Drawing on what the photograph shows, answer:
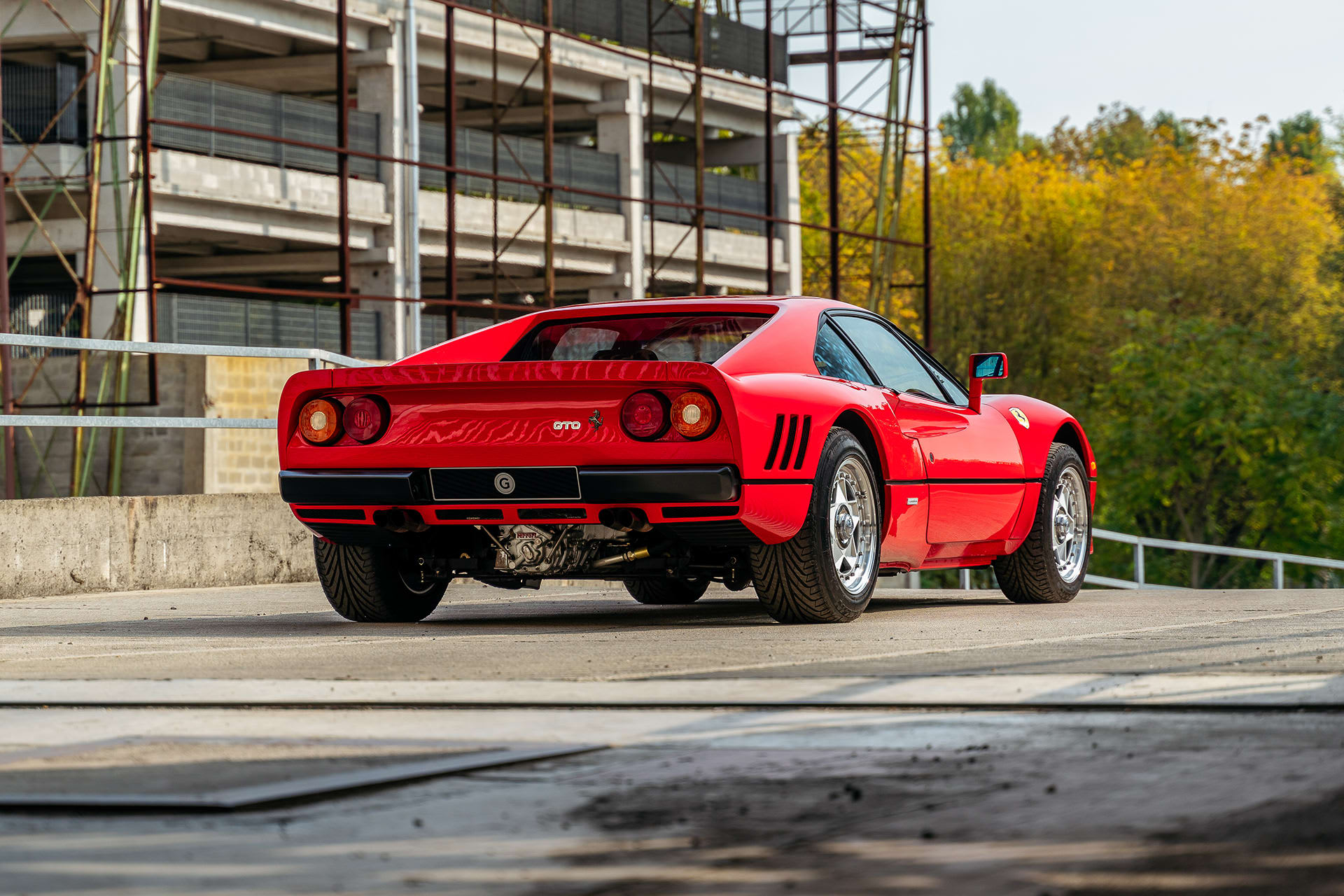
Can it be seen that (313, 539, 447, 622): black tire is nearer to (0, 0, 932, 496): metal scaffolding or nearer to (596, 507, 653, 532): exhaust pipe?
(596, 507, 653, 532): exhaust pipe

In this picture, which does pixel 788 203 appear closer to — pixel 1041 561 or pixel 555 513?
pixel 1041 561

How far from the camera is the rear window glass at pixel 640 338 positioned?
8086 millimetres

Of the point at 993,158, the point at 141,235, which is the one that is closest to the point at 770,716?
the point at 141,235

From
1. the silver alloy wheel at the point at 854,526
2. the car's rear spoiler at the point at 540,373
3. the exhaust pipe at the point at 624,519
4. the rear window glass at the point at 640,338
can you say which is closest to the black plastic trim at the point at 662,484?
the exhaust pipe at the point at 624,519

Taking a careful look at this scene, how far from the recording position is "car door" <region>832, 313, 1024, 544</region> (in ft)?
27.2

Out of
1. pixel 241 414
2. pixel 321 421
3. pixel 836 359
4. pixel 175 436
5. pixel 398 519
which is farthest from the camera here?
pixel 175 436

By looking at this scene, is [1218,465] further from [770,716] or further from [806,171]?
[770,716]

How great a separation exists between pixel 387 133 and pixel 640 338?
28431 millimetres

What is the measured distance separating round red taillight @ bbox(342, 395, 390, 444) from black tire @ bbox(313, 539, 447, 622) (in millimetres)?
539

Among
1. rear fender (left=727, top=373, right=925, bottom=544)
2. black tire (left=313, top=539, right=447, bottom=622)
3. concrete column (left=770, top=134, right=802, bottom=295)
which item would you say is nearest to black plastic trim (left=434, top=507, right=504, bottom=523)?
black tire (left=313, top=539, right=447, bottom=622)

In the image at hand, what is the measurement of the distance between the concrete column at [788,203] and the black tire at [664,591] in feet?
122

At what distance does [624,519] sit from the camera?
712 cm

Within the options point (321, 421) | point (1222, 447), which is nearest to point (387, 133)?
point (1222, 447)

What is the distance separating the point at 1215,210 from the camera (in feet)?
199
